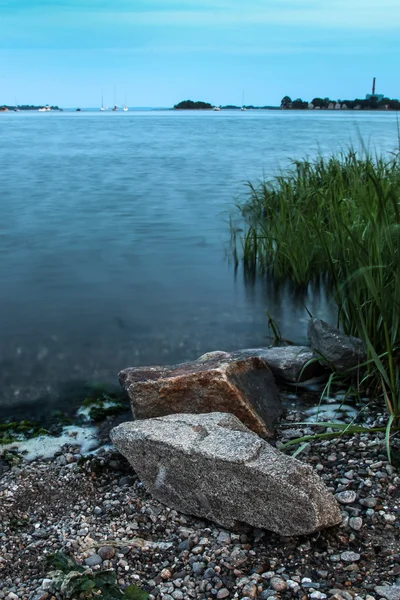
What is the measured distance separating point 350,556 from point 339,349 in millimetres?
2132

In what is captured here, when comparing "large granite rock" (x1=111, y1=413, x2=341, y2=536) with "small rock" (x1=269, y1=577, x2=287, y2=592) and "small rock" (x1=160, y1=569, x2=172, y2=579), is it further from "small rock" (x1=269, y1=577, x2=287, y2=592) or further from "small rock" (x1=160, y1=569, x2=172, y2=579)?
"small rock" (x1=160, y1=569, x2=172, y2=579)

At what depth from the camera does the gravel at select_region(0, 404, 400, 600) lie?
2.79 metres

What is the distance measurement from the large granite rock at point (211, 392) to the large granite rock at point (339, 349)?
0.57 metres

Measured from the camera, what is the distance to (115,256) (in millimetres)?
11445

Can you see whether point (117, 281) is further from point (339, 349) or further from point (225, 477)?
point (225, 477)

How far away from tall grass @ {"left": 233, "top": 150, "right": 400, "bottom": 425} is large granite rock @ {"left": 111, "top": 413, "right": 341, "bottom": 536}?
3.31 ft

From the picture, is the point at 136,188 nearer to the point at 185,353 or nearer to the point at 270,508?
the point at 185,353

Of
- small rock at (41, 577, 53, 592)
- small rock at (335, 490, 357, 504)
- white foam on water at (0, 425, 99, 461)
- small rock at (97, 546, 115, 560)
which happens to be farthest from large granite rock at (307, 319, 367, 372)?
small rock at (41, 577, 53, 592)

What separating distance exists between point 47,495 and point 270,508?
1.35 m

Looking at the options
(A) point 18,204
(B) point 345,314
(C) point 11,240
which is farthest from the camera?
(A) point 18,204

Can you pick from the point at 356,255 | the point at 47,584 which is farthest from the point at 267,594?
the point at 356,255

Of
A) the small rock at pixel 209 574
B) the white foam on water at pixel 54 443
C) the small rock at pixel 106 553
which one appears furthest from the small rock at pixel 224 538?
the white foam on water at pixel 54 443

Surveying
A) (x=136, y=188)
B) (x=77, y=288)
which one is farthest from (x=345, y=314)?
(x=136, y=188)

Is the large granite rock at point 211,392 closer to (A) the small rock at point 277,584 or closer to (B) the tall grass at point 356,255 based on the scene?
(B) the tall grass at point 356,255
